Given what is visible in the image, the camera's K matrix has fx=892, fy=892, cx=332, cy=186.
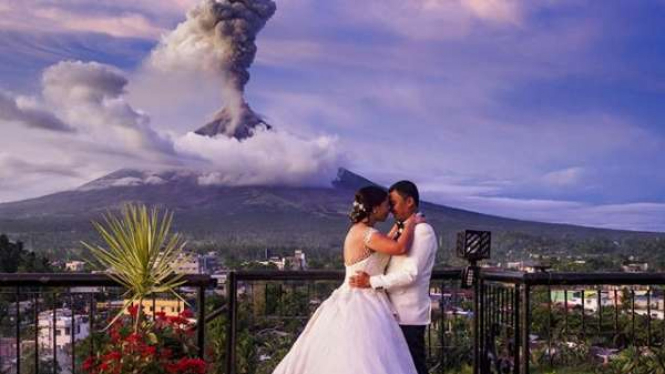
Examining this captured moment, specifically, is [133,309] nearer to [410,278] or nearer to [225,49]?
[410,278]

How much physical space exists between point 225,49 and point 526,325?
47854 mm

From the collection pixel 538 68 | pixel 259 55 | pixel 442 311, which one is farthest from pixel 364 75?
pixel 442 311

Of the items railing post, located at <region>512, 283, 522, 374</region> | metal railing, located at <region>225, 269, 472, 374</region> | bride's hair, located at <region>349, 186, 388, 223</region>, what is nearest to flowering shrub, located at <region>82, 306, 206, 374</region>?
metal railing, located at <region>225, 269, 472, 374</region>

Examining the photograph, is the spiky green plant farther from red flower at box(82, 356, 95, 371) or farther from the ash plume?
the ash plume

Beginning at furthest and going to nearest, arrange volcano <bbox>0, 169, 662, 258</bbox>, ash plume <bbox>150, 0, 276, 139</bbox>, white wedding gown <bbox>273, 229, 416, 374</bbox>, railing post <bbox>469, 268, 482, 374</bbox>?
ash plume <bbox>150, 0, 276, 139</bbox> < volcano <bbox>0, 169, 662, 258</bbox> < railing post <bbox>469, 268, 482, 374</bbox> < white wedding gown <bbox>273, 229, 416, 374</bbox>

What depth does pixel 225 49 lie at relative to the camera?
51.6 m

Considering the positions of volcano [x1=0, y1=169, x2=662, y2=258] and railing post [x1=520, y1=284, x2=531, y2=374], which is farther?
volcano [x1=0, y1=169, x2=662, y2=258]

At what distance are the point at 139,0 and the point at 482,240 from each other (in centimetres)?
4450

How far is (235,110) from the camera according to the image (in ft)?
185

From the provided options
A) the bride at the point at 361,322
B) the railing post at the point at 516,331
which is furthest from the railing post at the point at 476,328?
the bride at the point at 361,322

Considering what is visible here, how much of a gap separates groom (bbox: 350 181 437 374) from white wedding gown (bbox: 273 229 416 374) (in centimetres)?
6

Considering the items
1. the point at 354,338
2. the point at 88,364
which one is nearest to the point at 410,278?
the point at 354,338

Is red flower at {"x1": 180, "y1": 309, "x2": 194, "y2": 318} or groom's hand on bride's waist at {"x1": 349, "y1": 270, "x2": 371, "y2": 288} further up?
groom's hand on bride's waist at {"x1": 349, "y1": 270, "x2": 371, "y2": 288}

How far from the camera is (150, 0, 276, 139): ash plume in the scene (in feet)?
167
